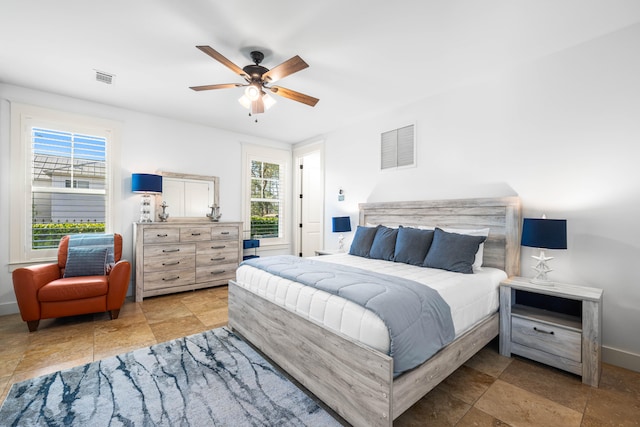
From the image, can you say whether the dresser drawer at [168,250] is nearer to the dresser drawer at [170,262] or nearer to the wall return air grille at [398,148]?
the dresser drawer at [170,262]

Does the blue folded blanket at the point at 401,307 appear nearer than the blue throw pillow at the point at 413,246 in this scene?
Yes

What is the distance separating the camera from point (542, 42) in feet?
8.10

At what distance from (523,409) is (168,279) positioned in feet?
13.8

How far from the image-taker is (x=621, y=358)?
7.53 feet

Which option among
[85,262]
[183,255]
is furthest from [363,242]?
[85,262]

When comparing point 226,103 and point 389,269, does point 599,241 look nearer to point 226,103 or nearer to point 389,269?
point 389,269

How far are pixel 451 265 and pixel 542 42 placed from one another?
7.01 feet

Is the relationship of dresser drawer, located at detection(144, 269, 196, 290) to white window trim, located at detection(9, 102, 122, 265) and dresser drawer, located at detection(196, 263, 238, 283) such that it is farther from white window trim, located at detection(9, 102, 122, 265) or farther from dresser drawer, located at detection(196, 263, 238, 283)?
white window trim, located at detection(9, 102, 122, 265)

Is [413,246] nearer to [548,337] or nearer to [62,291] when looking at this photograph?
[548,337]

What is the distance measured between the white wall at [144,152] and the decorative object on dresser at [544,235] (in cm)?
438

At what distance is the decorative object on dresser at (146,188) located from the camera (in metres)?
3.88

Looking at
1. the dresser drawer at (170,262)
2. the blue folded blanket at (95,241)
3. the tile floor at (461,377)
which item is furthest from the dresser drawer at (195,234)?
the tile floor at (461,377)

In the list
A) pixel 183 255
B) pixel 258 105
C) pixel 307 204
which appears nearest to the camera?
pixel 258 105

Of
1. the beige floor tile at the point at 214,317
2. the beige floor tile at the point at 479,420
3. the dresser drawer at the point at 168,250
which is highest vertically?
the dresser drawer at the point at 168,250
